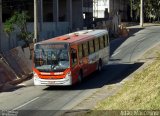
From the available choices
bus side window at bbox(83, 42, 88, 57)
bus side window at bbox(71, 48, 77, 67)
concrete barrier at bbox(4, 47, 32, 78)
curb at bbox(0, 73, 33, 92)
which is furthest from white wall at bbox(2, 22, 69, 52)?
bus side window at bbox(71, 48, 77, 67)

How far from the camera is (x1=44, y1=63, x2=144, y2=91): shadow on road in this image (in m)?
26.1

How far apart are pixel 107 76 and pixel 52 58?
539 cm

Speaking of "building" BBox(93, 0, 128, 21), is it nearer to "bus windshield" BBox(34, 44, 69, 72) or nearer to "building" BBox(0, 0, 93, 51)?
"building" BBox(0, 0, 93, 51)

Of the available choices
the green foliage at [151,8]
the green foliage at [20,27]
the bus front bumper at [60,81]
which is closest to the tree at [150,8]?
the green foliage at [151,8]

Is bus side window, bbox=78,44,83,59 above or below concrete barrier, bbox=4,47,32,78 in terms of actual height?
above

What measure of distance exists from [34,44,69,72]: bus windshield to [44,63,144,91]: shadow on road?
138cm

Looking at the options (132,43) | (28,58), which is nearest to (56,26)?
(132,43)

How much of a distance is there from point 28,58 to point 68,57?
26.5 ft

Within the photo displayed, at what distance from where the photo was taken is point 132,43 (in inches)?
1938

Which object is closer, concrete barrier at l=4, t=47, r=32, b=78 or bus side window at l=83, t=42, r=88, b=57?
bus side window at l=83, t=42, r=88, b=57

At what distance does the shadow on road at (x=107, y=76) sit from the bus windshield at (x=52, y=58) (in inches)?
54.2

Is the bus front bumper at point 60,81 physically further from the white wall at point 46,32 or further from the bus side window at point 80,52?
the white wall at point 46,32

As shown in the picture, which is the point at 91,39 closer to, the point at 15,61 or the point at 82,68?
the point at 82,68

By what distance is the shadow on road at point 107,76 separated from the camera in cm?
2608
